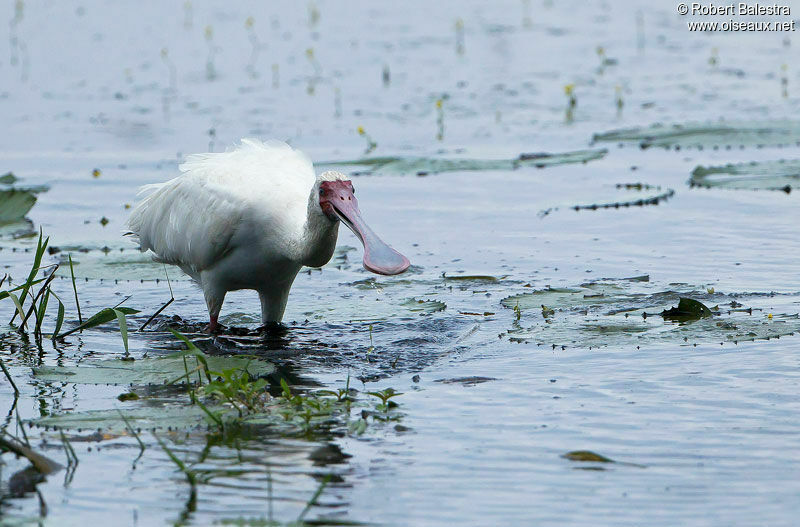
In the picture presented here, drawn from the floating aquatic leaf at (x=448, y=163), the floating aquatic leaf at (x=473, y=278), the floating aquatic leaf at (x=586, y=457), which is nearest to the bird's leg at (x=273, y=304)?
the floating aquatic leaf at (x=473, y=278)

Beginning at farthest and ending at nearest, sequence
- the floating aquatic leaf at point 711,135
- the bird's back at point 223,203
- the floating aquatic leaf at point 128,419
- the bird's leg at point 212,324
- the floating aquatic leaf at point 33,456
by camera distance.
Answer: the floating aquatic leaf at point 711,135 < the bird's leg at point 212,324 < the bird's back at point 223,203 < the floating aquatic leaf at point 128,419 < the floating aquatic leaf at point 33,456

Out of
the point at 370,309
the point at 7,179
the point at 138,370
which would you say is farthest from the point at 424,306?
the point at 7,179

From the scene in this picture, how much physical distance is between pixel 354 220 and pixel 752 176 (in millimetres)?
5330

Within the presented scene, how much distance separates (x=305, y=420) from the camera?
5570mm

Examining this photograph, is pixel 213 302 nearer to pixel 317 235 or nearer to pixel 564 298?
pixel 317 235

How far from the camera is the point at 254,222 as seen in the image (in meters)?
7.02

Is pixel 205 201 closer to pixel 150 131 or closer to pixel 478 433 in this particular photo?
pixel 478 433

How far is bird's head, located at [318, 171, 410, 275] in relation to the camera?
6270 millimetres

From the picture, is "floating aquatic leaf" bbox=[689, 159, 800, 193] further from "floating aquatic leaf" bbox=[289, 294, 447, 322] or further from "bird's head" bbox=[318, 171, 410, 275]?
"bird's head" bbox=[318, 171, 410, 275]

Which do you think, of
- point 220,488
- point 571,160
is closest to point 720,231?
point 571,160

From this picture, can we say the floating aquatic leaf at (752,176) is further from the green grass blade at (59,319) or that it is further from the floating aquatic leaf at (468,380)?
the green grass blade at (59,319)

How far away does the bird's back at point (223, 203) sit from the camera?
703 cm

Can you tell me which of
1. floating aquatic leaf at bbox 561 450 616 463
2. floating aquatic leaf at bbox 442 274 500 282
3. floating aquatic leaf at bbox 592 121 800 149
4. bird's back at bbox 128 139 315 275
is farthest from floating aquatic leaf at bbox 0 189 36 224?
floating aquatic leaf at bbox 561 450 616 463

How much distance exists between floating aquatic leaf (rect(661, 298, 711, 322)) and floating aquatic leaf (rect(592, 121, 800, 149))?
4681 mm
